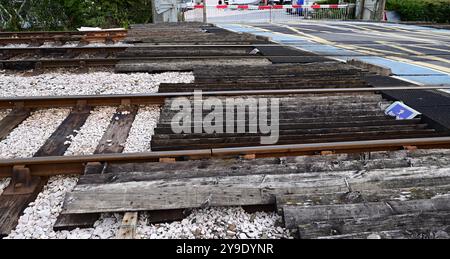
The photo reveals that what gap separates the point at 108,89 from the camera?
6215 millimetres

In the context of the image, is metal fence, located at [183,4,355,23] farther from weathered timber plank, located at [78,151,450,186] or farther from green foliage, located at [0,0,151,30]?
weathered timber plank, located at [78,151,450,186]

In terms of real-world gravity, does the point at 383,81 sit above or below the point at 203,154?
above

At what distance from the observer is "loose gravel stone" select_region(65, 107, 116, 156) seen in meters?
4.16

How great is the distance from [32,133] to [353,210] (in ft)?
13.1

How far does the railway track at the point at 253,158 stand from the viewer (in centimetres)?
294

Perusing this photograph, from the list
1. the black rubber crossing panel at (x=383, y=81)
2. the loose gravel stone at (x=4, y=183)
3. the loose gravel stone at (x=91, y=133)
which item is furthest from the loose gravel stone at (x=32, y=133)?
the black rubber crossing panel at (x=383, y=81)

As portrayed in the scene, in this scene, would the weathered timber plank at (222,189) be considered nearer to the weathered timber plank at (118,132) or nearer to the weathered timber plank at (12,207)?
the weathered timber plank at (12,207)

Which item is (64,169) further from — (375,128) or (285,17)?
(285,17)

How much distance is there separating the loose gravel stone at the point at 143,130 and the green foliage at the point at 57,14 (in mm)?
14050

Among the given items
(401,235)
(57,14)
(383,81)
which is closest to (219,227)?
(401,235)

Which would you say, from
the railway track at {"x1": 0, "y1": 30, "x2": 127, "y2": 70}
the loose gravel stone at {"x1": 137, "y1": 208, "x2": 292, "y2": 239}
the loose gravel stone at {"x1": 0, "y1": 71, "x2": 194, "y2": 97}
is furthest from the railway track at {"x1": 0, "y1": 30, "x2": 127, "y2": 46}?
the loose gravel stone at {"x1": 137, "y1": 208, "x2": 292, "y2": 239}

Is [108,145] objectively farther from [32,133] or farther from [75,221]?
[75,221]

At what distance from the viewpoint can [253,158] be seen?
3.76m
